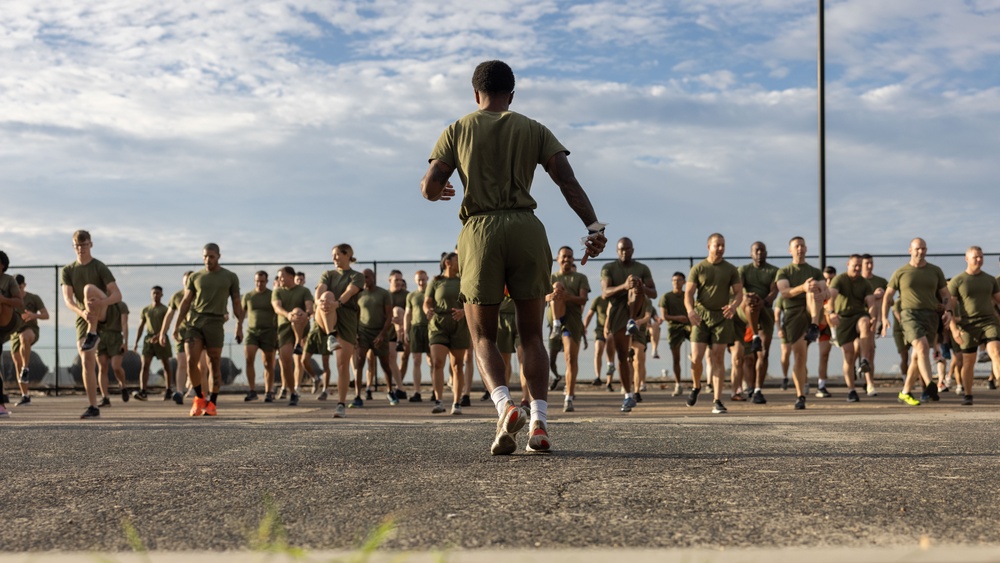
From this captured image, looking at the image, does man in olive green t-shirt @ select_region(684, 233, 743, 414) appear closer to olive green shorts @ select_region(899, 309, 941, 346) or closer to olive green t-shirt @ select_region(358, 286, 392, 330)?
olive green shorts @ select_region(899, 309, 941, 346)

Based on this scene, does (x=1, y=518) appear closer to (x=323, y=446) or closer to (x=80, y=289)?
(x=323, y=446)

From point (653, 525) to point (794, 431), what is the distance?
4360 mm

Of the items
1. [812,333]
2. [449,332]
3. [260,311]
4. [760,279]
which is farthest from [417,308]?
[812,333]

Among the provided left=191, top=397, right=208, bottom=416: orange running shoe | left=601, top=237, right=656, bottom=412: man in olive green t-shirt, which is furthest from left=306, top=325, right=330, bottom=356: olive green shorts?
left=601, top=237, right=656, bottom=412: man in olive green t-shirt

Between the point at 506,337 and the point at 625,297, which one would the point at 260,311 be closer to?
the point at 506,337

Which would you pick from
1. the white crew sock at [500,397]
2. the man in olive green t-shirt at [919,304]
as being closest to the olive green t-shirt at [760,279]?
the man in olive green t-shirt at [919,304]

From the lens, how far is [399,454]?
5.27 m

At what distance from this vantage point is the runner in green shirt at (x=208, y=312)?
11.9m

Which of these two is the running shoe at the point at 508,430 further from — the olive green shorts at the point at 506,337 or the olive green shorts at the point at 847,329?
Result: the olive green shorts at the point at 847,329

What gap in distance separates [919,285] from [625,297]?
3.81 m

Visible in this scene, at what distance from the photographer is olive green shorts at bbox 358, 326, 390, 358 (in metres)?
14.9

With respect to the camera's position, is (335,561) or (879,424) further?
(879,424)

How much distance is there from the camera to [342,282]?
39.4ft

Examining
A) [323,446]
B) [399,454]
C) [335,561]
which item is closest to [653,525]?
[335,561]
